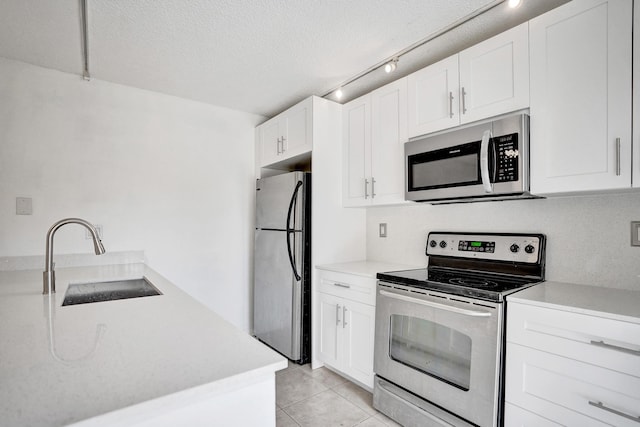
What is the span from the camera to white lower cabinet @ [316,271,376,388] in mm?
2197

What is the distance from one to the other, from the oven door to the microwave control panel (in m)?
0.67

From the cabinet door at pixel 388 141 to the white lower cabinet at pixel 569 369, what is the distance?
3.72 feet

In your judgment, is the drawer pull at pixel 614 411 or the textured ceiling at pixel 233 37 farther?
the textured ceiling at pixel 233 37

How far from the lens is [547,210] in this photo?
1.88 m

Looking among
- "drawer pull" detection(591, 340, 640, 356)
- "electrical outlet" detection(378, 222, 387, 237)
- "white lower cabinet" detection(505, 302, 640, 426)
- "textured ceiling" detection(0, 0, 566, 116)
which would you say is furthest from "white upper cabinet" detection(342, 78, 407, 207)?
"drawer pull" detection(591, 340, 640, 356)

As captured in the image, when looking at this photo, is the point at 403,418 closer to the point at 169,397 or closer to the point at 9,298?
the point at 169,397

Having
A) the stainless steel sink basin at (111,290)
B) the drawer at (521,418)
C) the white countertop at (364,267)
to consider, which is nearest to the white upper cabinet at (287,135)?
the white countertop at (364,267)

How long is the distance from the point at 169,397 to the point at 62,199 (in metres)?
2.53

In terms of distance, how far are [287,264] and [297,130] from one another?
1.16 meters

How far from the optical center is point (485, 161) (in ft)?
5.65

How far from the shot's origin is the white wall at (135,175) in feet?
7.67

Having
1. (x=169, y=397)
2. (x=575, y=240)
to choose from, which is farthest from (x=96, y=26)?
(x=575, y=240)

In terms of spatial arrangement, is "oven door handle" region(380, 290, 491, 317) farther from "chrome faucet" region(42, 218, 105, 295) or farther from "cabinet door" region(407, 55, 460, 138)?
"chrome faucet" region(42, 218, 105, 295)

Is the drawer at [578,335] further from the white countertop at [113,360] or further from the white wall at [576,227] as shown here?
the white countertop at [113,360]
